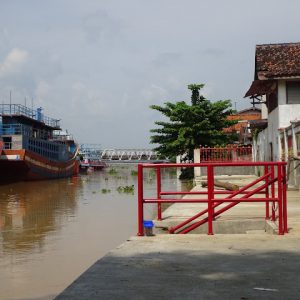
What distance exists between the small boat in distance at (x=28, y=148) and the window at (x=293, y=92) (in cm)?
1794

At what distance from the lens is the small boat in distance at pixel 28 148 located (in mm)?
31734

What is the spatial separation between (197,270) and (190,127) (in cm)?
2477

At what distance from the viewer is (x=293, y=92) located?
19.2 metres

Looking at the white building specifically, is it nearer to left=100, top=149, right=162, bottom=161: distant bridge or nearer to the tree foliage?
the tree foliage

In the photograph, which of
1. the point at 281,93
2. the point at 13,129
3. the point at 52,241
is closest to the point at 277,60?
the point at 281,93

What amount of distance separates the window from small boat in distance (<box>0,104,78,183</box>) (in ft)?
58.9

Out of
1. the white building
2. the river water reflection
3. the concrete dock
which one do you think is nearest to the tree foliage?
the white building

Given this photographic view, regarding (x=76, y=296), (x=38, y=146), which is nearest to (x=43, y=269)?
(x=76, y=296)

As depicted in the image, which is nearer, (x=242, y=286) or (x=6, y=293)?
(x=242, y=286)

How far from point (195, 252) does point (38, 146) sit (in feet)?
103

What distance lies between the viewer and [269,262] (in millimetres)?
4988

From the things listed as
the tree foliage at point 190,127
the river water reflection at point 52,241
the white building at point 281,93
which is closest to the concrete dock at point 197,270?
the river water reflection at point 52,241

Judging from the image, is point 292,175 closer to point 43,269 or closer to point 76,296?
point 43,269

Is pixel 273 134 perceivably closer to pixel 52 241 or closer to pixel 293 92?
pixel 293 92
